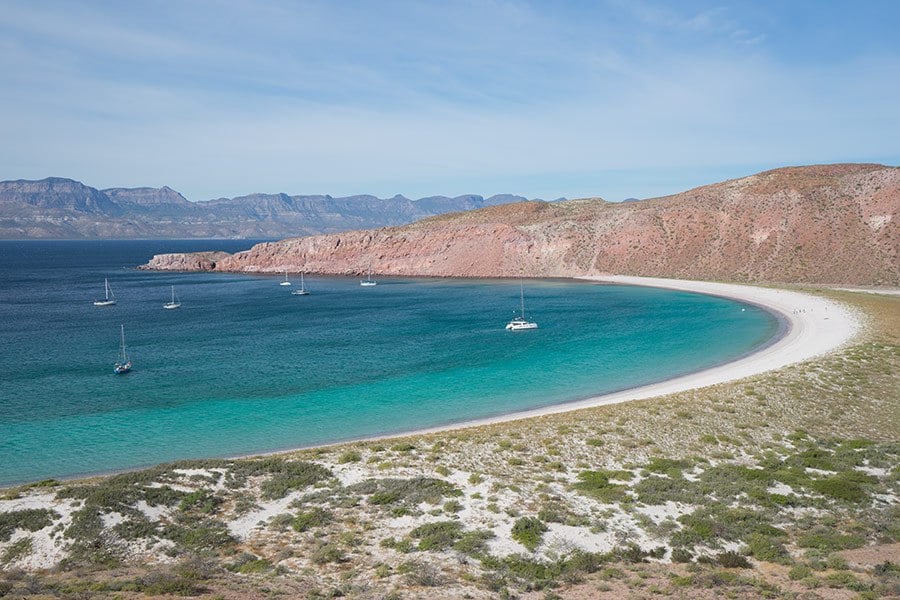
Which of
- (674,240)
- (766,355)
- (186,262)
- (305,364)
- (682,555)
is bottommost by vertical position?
(305,364)

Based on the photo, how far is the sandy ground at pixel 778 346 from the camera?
36719mm

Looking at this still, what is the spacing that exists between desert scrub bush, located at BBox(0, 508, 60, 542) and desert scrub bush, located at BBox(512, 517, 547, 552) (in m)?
13.7

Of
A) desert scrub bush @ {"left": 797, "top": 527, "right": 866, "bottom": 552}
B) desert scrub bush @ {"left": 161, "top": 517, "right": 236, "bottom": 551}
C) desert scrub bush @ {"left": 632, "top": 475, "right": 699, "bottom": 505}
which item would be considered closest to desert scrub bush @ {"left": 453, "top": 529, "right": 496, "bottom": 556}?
desert scrub bush @ {"left": 632, "top": 475, "right": 699, "bottom": 505}

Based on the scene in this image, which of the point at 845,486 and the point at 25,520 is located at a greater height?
the point at 25,520

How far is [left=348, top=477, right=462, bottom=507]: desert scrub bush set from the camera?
20.6 meters

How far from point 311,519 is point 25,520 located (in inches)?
322

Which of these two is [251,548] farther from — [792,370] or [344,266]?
[344,266]

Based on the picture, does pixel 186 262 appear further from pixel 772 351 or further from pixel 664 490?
pixel 664 490

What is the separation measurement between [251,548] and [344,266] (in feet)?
466

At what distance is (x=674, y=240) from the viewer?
4916 inches

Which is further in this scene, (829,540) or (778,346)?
(778,346)

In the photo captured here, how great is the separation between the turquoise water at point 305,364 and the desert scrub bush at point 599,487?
12.5 metres

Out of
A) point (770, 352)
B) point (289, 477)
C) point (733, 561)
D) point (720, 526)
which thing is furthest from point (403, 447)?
point (770, 352)

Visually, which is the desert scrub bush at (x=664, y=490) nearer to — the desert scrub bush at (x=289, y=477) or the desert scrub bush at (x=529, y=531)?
the desert scrub bush at (x=529, y=531)
